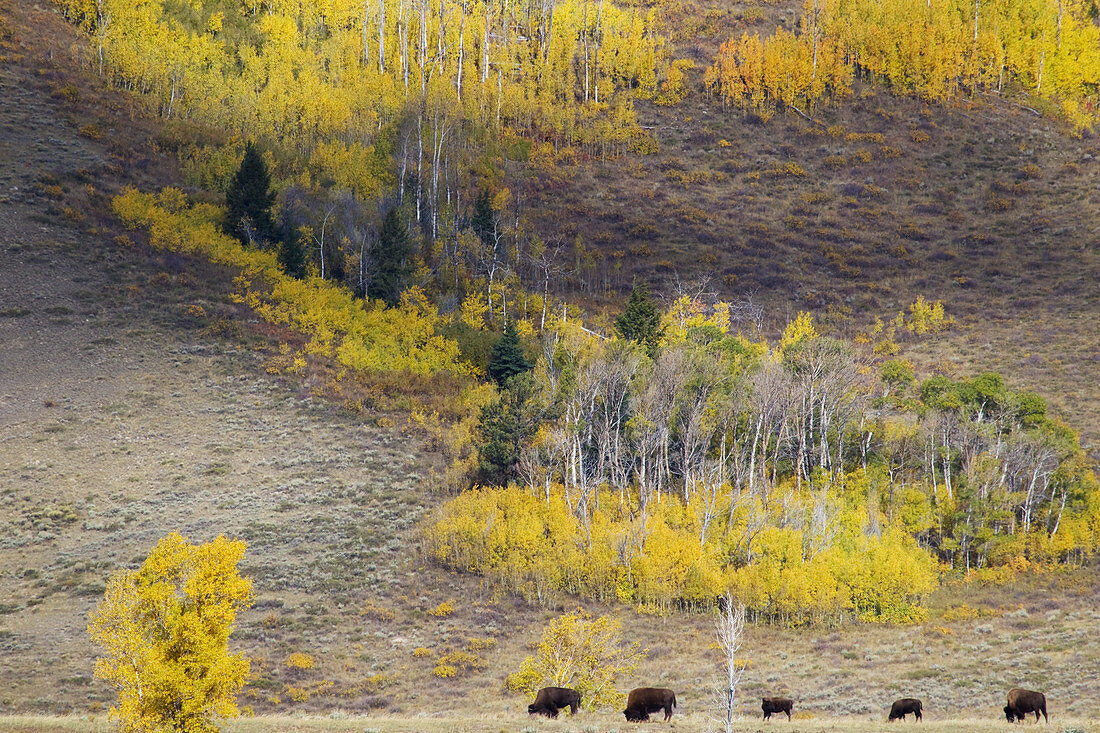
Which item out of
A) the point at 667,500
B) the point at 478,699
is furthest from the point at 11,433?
the point at 667,500

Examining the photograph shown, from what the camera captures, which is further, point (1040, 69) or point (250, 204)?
point (1040, 69)

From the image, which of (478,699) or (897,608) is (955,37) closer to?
(897,608)

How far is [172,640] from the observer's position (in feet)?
69.8

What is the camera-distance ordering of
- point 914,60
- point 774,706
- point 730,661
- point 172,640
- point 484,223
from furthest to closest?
1. point 914,60
2. point 484,223
3. point 774,706
4. point 730,661
5. point 172,640

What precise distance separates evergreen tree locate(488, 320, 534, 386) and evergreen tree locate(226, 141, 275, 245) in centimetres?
2421

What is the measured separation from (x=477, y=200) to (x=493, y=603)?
52457mm

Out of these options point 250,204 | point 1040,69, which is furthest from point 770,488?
point 1040,69

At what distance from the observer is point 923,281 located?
93562 mm

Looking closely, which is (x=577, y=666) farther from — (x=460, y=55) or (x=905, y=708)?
(x=460, y=55)

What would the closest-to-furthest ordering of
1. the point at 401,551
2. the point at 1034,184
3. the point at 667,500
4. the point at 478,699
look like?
1. the point at 478,699
2. the point at 401,551
3. the point at 667,500
4. the point at 1034,184

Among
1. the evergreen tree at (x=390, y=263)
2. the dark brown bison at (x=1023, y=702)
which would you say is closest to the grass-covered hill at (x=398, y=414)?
the dark brown bison at (x=1023, y=702)

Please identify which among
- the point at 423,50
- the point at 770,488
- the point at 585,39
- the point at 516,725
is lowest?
the point at 770,488

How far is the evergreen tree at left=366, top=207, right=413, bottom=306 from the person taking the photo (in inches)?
3056

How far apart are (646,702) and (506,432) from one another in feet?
97.7
